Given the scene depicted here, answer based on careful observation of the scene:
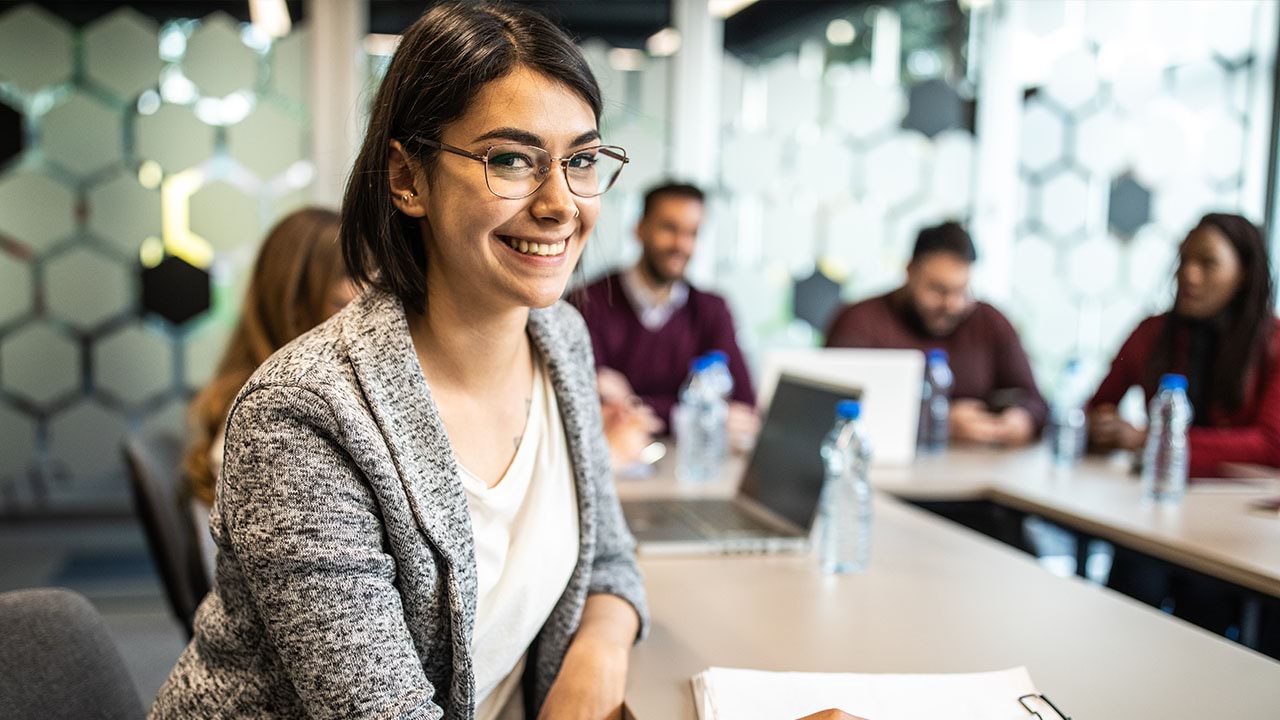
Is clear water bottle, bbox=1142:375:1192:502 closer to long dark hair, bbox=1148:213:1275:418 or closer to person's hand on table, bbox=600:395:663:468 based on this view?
long dark hair, bbox=1148:213:1275:418

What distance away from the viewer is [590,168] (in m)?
1.21

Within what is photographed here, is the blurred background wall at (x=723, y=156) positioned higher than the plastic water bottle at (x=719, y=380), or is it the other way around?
the blurred background wall at (x=723, y=156)

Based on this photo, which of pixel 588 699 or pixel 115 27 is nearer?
pixel 588 699

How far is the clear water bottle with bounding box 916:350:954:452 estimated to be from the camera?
2.78 m

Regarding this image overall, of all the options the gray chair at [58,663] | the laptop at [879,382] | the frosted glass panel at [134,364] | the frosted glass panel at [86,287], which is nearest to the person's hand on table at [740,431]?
the laptop at [879,382]

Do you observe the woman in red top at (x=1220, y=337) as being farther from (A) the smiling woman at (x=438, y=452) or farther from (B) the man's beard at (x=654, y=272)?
(A) the smiling woman at (x=438, y=452)

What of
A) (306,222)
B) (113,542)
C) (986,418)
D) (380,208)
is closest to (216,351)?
(113,542)

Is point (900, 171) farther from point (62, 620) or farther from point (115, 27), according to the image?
point (62, 620)

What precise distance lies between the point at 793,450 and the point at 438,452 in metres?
0.94

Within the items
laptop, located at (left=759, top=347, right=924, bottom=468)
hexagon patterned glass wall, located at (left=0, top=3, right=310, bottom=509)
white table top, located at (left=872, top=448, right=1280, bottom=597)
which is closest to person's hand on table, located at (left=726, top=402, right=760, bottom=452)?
laptop, located at (left=759, top=347, right=924, bottom=468)

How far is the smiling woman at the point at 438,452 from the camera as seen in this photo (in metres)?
1.01

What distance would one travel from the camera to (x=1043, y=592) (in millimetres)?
1554

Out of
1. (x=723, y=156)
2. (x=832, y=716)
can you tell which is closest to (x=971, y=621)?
(x=832, y=716)

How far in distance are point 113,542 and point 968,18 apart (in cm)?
412
